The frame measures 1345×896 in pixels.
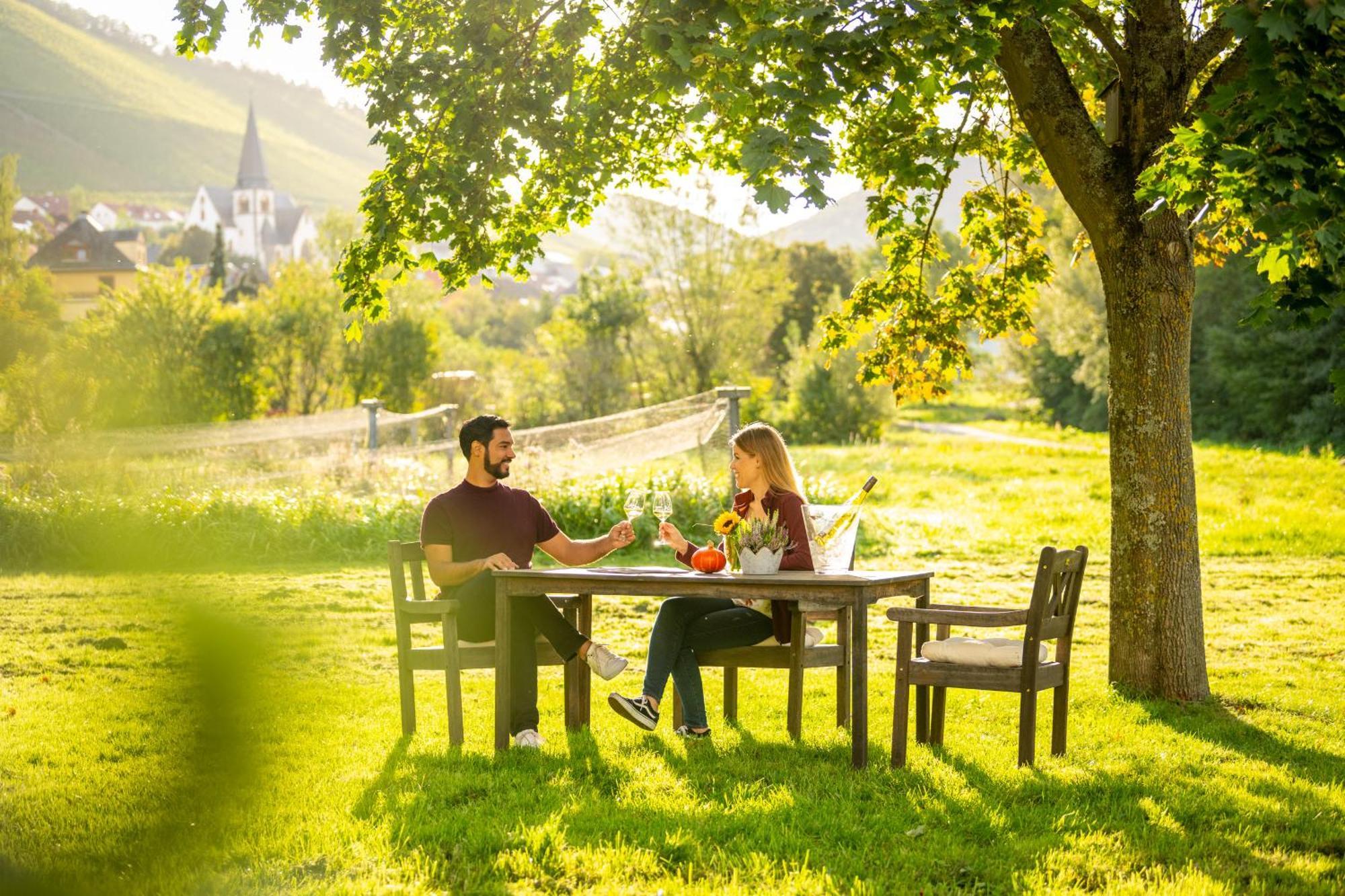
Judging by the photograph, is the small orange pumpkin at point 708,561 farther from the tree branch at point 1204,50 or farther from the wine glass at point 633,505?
the tree branch at point 1204,50

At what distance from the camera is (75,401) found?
71.5 feet

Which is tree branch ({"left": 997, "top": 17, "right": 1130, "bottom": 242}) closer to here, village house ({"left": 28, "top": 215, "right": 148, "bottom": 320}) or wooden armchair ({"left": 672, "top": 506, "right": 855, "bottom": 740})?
wooden armchair ({"left": 672, "top": 506, "right": 855, "bottom": 740})

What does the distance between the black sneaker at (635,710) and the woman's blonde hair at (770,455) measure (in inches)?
44.7

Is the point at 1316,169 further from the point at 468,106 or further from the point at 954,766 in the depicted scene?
the point at 468,106

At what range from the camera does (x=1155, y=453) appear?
23.5 ft

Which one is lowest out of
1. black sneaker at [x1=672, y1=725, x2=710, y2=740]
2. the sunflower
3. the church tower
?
black sneaker at [x1=672, y1=725, x2=710, y2=740]

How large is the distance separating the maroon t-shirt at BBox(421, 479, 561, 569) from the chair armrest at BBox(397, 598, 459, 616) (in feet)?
0.85

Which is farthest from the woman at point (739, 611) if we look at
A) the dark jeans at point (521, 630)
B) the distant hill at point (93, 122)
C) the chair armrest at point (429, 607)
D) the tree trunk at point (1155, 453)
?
the distant hill at point (93, 122)

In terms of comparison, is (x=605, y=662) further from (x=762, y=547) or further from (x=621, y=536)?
(x=762, y=547)

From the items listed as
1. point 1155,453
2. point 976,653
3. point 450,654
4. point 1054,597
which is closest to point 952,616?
point 976,653

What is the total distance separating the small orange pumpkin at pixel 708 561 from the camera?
5922 mm

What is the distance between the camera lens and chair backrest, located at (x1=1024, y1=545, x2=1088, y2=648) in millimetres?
5598

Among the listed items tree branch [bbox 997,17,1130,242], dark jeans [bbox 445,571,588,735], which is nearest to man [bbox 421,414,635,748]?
dark jeans [bbox 445,571,588,735]

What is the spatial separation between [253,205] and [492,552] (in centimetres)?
14691
